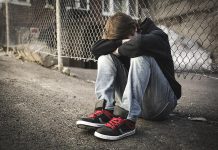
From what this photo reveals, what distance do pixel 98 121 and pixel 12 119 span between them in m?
0.74

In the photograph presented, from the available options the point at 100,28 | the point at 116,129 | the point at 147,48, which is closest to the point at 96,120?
→ the point at 116,129

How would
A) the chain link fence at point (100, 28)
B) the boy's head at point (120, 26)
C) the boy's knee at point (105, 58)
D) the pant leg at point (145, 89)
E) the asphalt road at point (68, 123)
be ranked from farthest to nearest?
the chain link fence at point (100, 28), the boy's knee at point (105, 58), the boy's head at point (120, 26), the pant leg at point (145, 89), the asphalt road at point (68, 123)

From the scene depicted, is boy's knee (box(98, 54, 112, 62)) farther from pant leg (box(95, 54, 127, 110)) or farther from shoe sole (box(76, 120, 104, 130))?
shoe sole (box(76, 120, 104, 130))

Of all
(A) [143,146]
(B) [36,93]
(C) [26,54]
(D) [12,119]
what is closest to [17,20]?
(C) [26,54]

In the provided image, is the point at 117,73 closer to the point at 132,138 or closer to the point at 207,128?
the point at 132,138

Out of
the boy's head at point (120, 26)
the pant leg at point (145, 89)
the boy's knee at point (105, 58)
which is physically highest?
the boy's head at point (120, 26)

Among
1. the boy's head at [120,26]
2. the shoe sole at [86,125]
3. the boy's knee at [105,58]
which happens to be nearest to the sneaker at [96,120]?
the shoe sole at [86,125]

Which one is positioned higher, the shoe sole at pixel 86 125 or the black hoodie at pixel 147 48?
the black hoodie at pixel 147 48

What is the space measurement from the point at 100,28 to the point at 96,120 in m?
6.51

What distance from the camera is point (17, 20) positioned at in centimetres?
1041

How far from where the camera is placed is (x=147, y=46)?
2189 mm

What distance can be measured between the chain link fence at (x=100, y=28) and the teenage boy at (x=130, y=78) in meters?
2.60

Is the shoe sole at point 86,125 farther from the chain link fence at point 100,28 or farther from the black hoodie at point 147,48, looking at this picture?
the chain link fence at point 100,28

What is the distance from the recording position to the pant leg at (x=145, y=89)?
2164 mm
